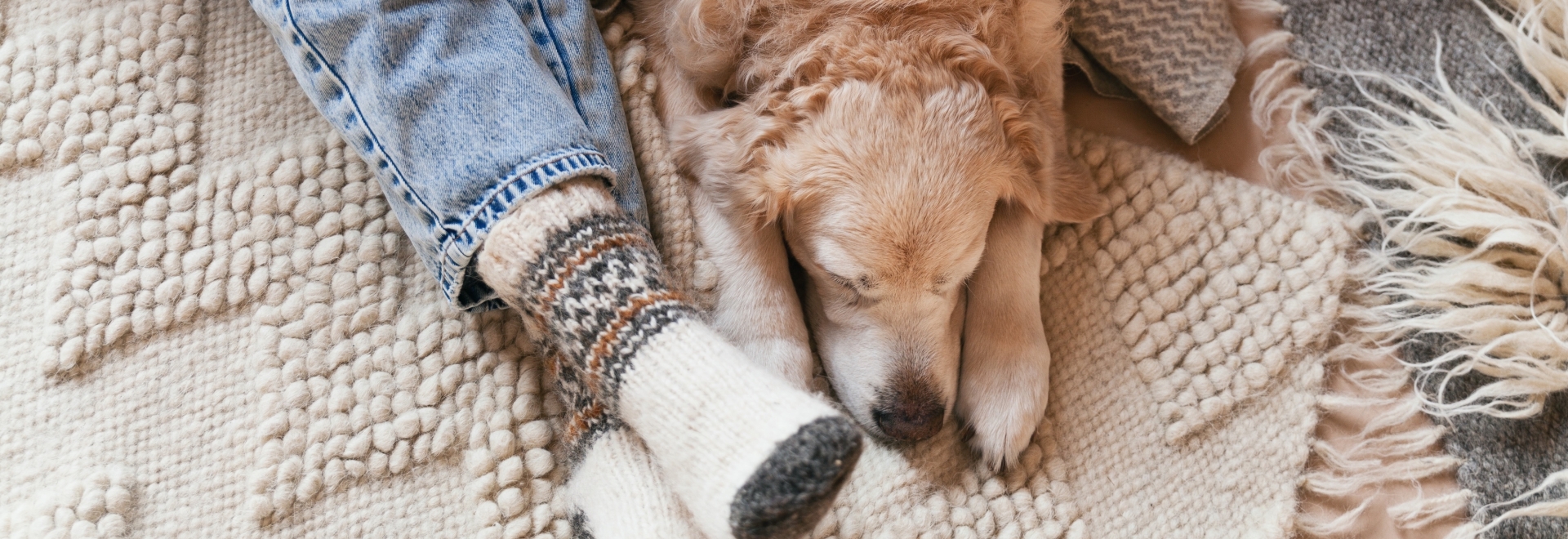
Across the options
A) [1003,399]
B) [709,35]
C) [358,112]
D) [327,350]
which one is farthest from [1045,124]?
[327,350]

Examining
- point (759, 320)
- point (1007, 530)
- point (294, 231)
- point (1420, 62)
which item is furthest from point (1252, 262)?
point (294, 231)

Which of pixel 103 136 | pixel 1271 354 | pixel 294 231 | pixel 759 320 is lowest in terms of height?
pixel 1271 354

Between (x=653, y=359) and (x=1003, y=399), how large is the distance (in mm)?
544

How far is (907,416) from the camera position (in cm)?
136

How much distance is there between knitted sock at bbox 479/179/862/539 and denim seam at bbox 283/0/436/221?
0.44 feet

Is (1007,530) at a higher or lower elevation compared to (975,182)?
lower

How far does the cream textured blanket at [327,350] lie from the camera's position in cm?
130

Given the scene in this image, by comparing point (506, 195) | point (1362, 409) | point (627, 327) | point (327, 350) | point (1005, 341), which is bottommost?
point (1362, 409)

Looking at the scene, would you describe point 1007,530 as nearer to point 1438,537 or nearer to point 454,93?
point 1438,537

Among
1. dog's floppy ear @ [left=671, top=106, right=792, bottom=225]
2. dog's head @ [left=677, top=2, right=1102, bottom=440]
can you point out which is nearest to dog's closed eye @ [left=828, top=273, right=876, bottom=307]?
dog's head @ [left=677, top=2, right=1102, bottom=440]

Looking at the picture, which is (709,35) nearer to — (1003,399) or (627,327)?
(627,327)

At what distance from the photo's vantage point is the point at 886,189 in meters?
1.23

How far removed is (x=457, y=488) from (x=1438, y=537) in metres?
1.43

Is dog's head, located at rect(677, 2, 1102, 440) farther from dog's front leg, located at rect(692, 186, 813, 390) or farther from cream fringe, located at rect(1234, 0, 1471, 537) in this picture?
cream fringe, located at rect(1234, 0, 1471, 537)
